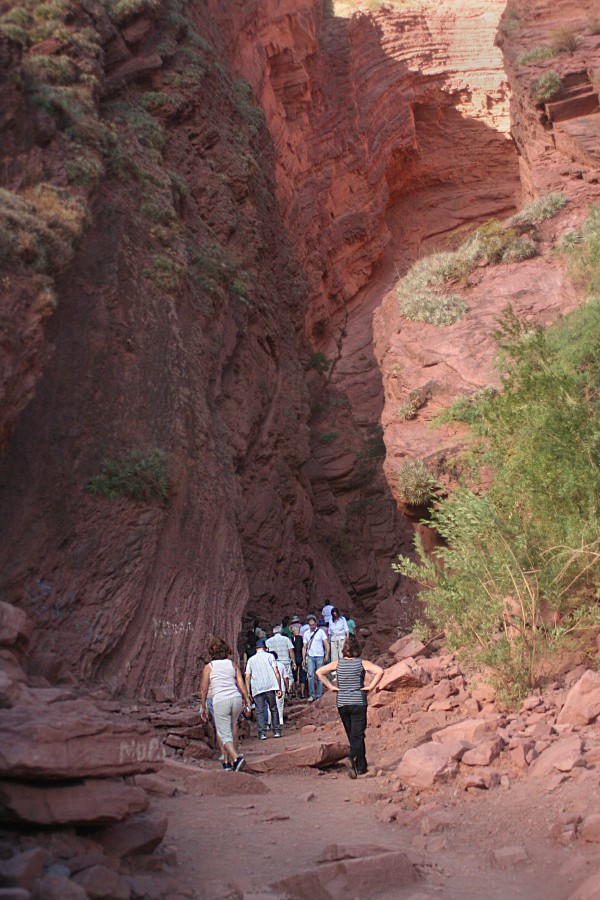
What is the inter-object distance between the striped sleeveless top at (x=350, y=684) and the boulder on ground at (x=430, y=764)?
32.9 inches

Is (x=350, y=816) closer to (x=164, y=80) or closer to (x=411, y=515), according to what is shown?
(x=411, y=515)

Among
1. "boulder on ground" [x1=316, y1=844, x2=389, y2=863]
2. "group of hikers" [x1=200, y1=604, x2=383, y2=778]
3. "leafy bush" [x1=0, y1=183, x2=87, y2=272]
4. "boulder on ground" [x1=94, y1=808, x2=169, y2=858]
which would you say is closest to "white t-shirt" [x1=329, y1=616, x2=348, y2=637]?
"group of hikers" [x1=200, y1=604, x2=383, y2=778]

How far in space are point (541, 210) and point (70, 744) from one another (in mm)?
19015

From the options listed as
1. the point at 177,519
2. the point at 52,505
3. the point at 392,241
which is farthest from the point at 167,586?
the point at 392,241

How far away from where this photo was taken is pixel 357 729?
8789 mm

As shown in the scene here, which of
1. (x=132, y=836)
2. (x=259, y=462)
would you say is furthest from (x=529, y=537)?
(x=259, y=462)

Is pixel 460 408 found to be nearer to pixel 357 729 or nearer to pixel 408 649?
pixel 408 649

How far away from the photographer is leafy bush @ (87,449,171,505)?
14234mm

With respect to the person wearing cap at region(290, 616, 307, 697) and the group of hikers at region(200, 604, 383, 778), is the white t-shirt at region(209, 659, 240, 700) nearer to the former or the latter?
the group of hikers at region(200, 604, 383, 778)

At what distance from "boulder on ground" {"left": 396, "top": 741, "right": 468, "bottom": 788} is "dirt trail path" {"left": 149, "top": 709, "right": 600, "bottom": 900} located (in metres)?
0.12

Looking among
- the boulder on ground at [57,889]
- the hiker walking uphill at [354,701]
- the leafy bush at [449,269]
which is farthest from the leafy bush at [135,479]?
the boulder on ground at [57,889]

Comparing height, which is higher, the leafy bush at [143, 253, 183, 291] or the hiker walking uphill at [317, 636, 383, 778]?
the leafy bush at [143, 253, 183, 291]

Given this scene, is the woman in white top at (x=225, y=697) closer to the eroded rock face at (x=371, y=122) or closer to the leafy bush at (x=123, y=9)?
the leafy bush at (x=123, y=9)

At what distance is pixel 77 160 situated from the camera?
15.2m
